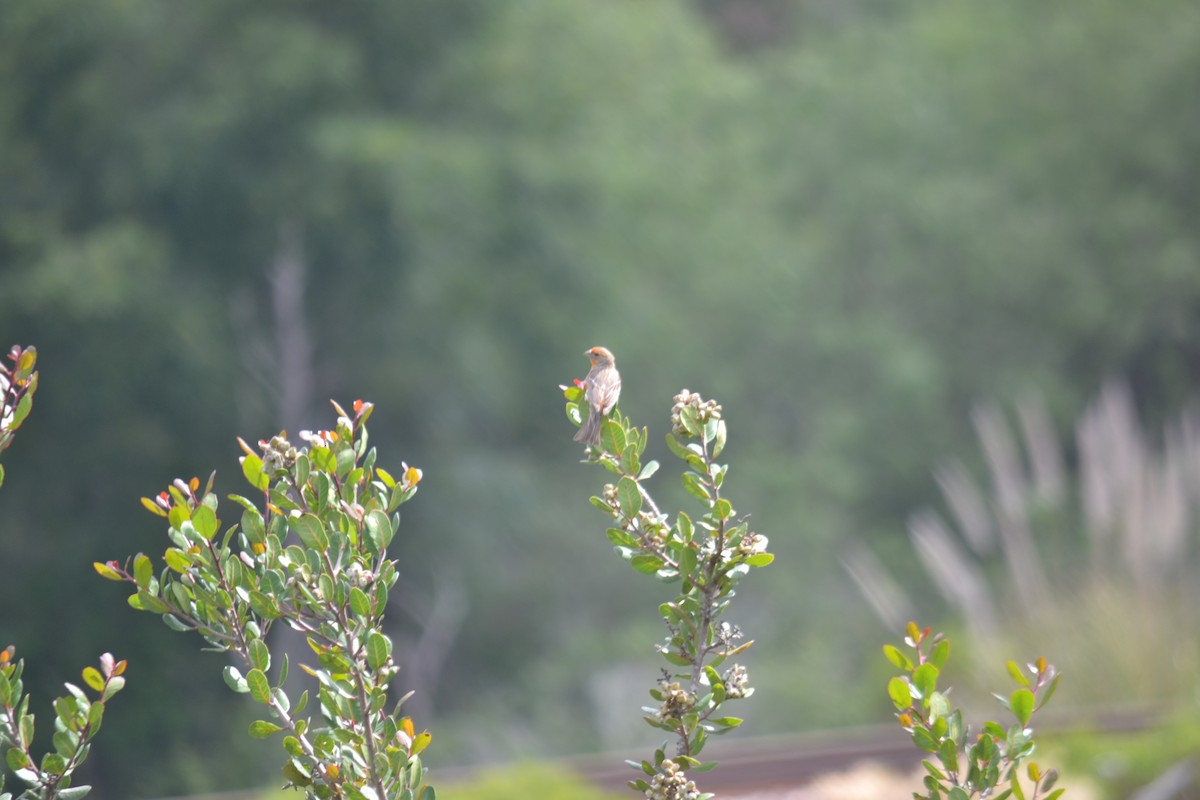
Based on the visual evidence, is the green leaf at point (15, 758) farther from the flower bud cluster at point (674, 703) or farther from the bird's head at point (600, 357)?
the bird's head at point (600, 357)

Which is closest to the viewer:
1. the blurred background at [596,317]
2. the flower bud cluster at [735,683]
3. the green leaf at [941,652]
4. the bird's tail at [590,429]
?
the green leaf at [941,652]

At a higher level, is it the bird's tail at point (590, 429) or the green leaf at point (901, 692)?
the bird's tail at point (590, 429)

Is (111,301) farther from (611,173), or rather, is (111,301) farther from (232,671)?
(232,671)

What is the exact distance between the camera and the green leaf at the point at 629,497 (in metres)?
1.72

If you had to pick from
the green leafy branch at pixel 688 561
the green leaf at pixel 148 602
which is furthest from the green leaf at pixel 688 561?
the green leaf at pixel 148 602

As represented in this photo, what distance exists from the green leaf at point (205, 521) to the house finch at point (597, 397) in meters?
0.51

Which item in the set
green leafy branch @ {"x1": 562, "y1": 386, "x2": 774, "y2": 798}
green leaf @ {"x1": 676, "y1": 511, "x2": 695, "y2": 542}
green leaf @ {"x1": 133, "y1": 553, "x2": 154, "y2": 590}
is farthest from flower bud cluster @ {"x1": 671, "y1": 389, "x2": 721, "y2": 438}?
green leaf @ {"x1": 133, "y1": 553, "x2": 154, "y2": 590}

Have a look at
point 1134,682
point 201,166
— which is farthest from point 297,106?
point 1134,682

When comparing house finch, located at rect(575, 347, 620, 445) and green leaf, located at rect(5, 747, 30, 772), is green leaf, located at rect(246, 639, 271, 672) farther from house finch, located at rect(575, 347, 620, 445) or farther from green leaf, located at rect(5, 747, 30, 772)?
house finch, located at rect(575, 347, 620, 445)

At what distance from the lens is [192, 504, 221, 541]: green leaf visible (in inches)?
62.9

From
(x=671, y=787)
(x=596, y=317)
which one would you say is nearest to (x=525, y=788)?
(x=671, y=787)

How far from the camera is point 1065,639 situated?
23.3 feet

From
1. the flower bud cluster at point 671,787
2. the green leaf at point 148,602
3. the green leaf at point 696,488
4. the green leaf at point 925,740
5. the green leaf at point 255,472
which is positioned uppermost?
the green leaf at point 696,488

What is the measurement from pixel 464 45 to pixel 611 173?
1.66 meters
